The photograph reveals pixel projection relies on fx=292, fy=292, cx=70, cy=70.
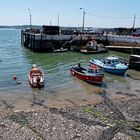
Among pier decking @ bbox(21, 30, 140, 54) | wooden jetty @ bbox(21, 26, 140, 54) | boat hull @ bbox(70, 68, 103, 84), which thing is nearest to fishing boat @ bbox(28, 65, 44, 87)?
boat hull @ bbox(70, 68, 103, 84)

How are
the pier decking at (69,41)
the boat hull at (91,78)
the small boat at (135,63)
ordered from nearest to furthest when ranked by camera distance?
the boat hull at (91,78) → the small boat at (135,63) → the pier decking at (69,41)

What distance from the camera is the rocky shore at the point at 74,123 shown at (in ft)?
55.8

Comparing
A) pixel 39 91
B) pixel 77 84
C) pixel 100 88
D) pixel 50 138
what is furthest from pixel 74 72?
pixel 50 138

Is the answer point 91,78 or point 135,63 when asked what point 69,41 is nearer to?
point 135,63

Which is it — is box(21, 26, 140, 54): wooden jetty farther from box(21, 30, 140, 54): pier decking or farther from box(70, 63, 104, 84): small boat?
box(70, 63, 104, 84): small boat

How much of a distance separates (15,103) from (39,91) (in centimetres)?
469

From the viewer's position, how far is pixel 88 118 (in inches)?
787

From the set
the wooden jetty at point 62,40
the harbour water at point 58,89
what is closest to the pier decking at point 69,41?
the wooden jetty at point 62,40

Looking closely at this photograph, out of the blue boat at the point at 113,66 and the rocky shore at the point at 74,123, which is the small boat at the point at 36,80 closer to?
the rocky shore at the point at 74,123

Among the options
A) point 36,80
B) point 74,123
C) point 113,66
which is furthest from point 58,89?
point 113,66

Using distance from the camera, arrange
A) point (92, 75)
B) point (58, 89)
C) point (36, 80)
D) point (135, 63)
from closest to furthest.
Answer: point (58, 89) → point (36, 80) → point (92, 75) → point (135, 63)

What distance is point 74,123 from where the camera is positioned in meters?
19.0

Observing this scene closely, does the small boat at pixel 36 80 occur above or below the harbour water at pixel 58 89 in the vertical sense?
above

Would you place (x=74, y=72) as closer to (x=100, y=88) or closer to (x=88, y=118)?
(x=100, y=88)
